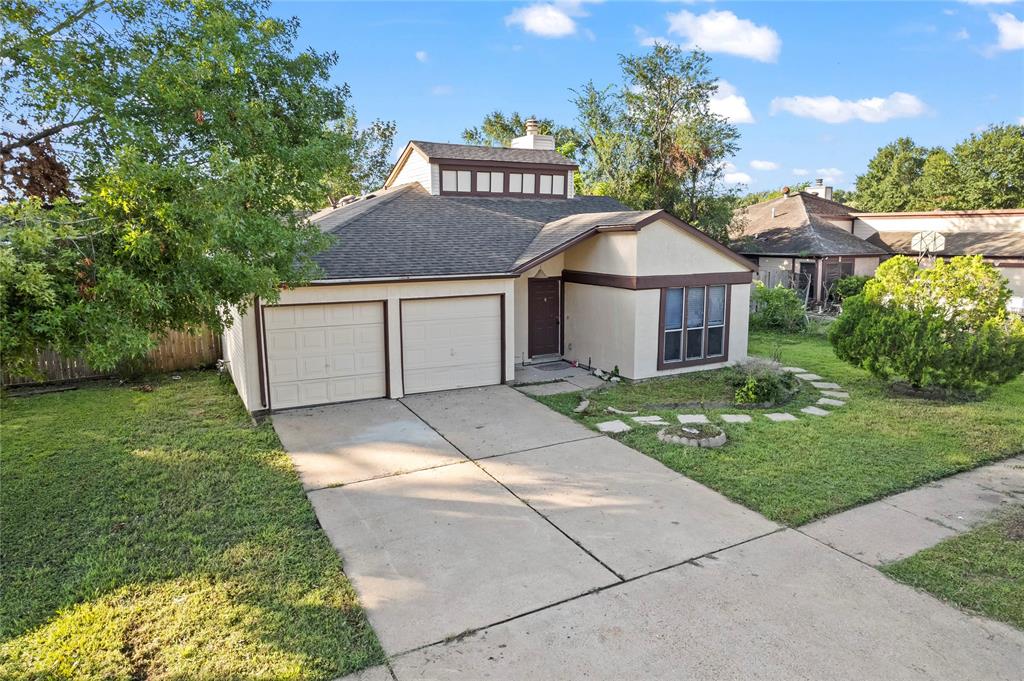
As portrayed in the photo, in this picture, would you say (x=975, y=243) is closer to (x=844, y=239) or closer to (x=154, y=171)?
(x=844, y=239)

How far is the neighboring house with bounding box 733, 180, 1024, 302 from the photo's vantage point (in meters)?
25.2

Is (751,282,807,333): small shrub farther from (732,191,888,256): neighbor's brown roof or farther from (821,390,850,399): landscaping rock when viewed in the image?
(821,390,850,399): landscaping rock

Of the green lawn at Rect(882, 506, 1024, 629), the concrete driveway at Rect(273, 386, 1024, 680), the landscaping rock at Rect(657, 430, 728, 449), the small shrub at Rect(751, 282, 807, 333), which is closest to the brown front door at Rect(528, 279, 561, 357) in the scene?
the landscaping rock at Rect(657, 430, 728, 449)

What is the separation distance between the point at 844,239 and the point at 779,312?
35.5ft

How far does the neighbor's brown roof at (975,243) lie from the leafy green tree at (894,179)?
15.1m

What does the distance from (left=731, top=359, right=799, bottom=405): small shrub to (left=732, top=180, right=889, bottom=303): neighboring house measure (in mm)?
12362

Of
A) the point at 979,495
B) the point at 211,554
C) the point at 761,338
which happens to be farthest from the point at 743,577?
the point at 761,338

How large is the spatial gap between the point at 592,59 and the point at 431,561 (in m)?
26.2

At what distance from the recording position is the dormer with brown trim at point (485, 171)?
687 inches

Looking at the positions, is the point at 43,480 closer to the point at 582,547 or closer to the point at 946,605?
the point at 582,547

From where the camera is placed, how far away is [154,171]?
600 centimetres

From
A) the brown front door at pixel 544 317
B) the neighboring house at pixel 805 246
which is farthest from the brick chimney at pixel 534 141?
the neighboring house at pixel 805 246

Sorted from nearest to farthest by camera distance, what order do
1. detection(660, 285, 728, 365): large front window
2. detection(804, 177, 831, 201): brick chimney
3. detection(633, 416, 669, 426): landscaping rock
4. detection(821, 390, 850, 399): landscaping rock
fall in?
detection(633, 416, 669, 426): landscaping rock → detection(821, 390, 850, 399): landscaping rock → detection(660, 285, 728, 365): large front window → detection(804, 177, 831, 201): brick chimney

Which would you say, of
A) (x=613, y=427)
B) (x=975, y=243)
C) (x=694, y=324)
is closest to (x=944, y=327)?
(x=694, y=324)
